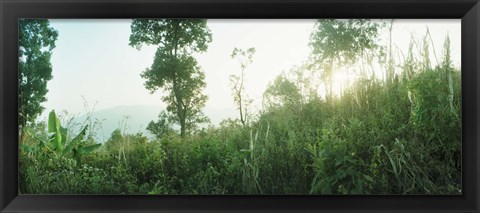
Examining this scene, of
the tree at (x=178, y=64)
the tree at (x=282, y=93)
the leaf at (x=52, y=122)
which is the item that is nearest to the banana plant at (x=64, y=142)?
the leaf at (x=52, y=122)

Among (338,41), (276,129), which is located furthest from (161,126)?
(338,41)

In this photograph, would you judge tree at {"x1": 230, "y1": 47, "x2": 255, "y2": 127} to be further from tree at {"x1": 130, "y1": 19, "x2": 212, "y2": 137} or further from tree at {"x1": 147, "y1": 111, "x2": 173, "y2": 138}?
tree at {"x1": 147, "y1": 111, "x2": 173, "y2": 138}

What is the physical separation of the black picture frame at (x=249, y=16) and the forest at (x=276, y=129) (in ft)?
0.34

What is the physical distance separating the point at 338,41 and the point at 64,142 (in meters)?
1.26

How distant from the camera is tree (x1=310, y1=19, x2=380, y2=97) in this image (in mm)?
2193

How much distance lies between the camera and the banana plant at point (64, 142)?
85.1 inches

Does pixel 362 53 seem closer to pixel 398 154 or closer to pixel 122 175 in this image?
pixel 398 154

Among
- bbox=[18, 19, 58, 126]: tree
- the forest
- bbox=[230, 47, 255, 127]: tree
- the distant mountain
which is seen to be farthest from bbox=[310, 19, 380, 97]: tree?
bbox=[18, 19, 58, 126]: tree
